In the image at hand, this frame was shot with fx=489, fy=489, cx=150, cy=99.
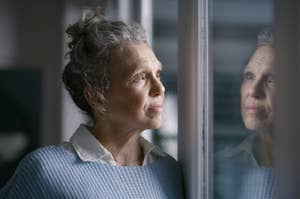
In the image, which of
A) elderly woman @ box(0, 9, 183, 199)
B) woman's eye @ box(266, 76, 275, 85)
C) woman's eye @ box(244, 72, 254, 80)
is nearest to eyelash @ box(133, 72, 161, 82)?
elderly woman @ box(0, 9, 183, 199)

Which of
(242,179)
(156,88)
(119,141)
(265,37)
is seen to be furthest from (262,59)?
(119,141)

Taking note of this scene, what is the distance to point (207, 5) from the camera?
1.21 meters

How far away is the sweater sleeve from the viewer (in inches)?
47.5

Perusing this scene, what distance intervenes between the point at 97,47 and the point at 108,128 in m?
0.22

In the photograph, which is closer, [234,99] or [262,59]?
[262,59]

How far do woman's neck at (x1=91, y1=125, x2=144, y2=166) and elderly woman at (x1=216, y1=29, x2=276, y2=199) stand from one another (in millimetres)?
312

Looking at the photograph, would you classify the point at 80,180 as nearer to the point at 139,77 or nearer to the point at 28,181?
the point at 28,181

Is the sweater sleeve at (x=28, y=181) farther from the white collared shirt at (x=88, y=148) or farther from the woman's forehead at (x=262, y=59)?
the woman's forehead at (x=262, y=59)

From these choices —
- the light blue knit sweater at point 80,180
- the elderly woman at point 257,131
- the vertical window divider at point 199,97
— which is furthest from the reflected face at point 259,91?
the light blue knit sweater at point 80,180

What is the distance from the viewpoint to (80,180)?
1.18 m

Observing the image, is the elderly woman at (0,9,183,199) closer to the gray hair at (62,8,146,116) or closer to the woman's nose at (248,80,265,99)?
the gray hair at (62,8,146,116)

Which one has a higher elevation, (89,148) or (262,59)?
(262,59)

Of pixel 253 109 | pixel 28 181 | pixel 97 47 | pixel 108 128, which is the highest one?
pixel 97 47

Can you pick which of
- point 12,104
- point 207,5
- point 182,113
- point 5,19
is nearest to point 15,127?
point 12,104
